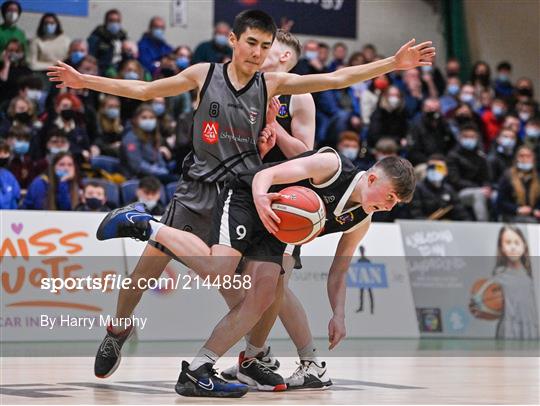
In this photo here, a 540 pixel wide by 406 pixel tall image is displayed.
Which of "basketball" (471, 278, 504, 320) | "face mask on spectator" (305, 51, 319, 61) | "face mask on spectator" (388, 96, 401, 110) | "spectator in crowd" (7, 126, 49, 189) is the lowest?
"basketball" (471, 278, 504, 320)

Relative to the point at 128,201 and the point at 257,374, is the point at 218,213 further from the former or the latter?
the point at 128,201

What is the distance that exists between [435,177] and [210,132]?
26.6 feet

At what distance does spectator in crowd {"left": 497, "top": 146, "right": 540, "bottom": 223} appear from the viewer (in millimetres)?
14001

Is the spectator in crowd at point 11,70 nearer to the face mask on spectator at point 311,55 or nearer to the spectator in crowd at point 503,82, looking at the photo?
the face mask on spectator at point 311,55

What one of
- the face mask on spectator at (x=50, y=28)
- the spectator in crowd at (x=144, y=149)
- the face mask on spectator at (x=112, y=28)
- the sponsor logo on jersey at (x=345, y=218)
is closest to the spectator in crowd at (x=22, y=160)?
the spectator in crowd at (x=144, y=149)

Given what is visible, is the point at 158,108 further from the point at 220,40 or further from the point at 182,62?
the point at 220,40

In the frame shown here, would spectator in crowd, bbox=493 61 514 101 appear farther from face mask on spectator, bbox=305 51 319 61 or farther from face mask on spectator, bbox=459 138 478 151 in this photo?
face mask on spectator, bbox=305 51 319 61

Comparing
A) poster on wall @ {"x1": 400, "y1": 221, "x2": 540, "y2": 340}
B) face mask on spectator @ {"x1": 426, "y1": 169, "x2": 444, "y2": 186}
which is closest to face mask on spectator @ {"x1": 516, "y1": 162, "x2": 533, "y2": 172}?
face mask on spectator @ {"x1": 426, "y1": 169, "x2": 444, "y2": 186}

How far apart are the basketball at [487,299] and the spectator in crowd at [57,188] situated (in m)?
4.41

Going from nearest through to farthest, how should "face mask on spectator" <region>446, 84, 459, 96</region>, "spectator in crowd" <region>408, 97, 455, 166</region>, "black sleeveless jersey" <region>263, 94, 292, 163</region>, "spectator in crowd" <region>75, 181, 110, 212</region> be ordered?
"black sleeveless jersey" <region>263, 94, 292, 163</region> < "spectator in crowd" <region>75, 181, 110, 212</region> < "spectator in crowd" <region>408, 97, 455, 166</region> < "face mask on spectator" <region>446, 84, 459, 96</region>

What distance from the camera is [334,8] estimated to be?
1880 cm

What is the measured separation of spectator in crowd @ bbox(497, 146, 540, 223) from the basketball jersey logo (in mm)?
8387

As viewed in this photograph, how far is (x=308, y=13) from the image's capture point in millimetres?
18531

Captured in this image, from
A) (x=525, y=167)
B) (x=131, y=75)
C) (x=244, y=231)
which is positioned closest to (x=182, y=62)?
(x=131, y=75)
